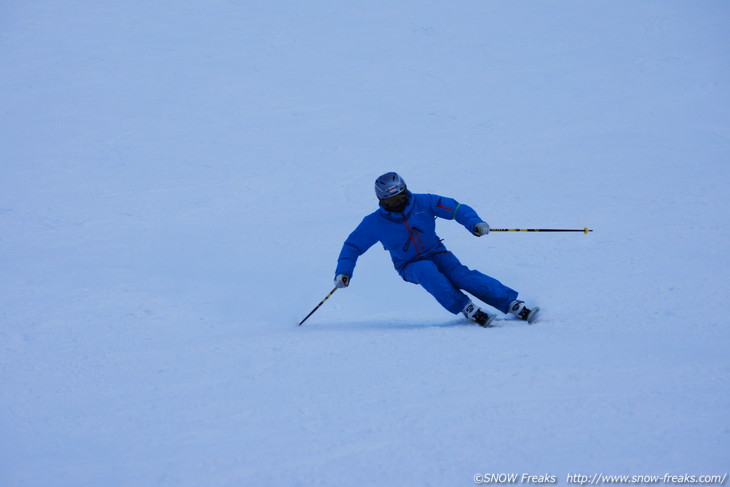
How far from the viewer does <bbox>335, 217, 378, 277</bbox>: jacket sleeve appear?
5.47 m

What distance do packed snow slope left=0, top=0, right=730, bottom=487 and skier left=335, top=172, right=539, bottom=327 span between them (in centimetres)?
26

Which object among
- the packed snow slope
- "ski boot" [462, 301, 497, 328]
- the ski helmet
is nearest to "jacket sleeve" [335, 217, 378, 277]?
the ski helmet

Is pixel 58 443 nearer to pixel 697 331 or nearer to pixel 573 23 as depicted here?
pixel 697 331

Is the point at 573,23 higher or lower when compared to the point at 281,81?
higher

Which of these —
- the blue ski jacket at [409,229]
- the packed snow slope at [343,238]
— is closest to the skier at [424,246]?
the blue ski jacket at [409,229]

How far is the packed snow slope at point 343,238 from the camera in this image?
299cm

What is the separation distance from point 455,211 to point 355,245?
2.81ft

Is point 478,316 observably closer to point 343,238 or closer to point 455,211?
point 455,211

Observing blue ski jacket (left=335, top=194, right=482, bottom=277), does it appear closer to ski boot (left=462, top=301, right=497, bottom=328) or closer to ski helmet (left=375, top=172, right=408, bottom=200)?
ski helmet (left=375, top=172, right=408, bottom=200)

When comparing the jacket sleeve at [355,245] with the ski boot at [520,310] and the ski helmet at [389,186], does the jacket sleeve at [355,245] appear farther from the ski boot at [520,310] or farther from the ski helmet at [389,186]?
the ski boot at [520,310]

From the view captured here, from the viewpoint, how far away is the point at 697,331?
418 centimetres

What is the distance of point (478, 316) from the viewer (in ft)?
15.9

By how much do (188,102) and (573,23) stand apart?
348 inches

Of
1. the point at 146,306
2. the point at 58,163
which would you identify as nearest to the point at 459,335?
the point at 146,306
